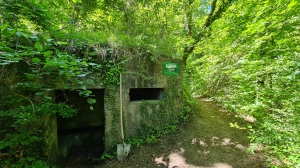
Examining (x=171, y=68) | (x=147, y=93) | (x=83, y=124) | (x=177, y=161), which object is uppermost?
(x=171, y=68)

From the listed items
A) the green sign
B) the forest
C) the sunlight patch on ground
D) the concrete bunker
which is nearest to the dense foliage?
the forest

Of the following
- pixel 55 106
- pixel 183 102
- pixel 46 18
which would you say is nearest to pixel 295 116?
pixel 183 102

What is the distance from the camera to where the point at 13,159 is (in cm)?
226

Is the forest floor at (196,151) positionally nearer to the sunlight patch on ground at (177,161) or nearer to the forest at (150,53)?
the sunlight patch on ground at (177,161)

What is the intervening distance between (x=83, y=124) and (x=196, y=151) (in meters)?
3.65

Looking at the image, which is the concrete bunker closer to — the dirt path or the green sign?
the dirt path

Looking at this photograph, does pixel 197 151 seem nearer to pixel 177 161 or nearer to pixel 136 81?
pixel 177 161

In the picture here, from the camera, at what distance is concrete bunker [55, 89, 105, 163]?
14.2ft

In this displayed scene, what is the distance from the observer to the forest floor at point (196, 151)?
9.52ft

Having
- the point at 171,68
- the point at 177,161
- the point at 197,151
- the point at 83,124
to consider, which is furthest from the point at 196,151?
the point at 83,124

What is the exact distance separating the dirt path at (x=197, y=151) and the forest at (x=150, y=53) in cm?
51

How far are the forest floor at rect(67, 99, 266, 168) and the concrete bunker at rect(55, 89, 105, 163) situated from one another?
1.21 metres

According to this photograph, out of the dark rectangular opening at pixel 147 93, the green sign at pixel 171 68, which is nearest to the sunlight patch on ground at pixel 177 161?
the dark rectangular opening at pixel 147 93

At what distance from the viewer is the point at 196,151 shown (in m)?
3.24
